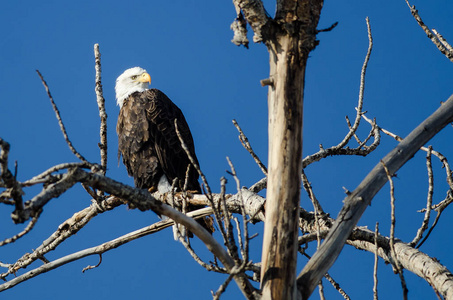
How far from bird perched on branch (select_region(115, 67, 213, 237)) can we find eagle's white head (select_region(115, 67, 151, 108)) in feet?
1.76

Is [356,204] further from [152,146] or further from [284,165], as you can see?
[152,146]

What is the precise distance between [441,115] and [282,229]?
36.8 inches

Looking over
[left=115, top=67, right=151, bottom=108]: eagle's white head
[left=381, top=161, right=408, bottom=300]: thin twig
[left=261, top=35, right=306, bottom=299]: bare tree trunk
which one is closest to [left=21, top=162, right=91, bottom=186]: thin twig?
[left=261, top=35, right=306, bottom=299]: bare tree trunk

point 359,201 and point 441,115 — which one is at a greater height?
point 441,115

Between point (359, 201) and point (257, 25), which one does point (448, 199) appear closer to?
point (359, 201)

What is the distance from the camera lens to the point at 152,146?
5.39 metres

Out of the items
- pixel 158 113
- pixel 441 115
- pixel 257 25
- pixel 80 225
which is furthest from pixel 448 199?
pixel 158 113

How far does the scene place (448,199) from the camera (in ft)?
10.5

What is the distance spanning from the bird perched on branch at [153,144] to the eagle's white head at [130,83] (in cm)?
54

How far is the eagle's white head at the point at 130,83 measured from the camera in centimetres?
618

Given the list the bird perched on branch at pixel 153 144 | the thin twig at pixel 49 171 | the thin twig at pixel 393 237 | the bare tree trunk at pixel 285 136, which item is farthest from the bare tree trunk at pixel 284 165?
the bird perched on branch at pixel 153 144

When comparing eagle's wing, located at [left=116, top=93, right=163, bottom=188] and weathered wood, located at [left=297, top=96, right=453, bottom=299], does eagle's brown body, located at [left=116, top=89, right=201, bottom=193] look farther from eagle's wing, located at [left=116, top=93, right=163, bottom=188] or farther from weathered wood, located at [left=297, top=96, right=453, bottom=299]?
weathered wood, located at [left=297, top=96, right=453, bottom=299]

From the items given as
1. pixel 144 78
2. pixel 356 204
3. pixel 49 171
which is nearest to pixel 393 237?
pixel 356 204

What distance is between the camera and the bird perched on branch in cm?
532
